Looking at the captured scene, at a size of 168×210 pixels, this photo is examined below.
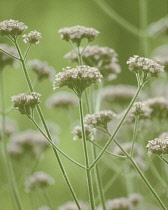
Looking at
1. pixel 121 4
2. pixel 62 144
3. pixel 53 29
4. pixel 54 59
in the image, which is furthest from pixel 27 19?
pixel 62 144

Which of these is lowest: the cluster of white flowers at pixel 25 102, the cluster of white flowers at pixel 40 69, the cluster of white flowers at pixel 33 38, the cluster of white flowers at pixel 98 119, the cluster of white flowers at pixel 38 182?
the cluster of white flowers at pixel 38 182

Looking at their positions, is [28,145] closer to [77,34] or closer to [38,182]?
[38,182]

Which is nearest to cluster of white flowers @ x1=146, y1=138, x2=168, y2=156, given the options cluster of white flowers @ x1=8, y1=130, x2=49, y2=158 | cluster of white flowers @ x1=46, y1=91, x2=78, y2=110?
cluster of white flowers @ x1=8, y1=130, x2=49, y2=158

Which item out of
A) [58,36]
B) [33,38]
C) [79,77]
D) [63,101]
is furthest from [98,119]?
[58,36]

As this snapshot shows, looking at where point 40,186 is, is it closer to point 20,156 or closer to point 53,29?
point 20,156

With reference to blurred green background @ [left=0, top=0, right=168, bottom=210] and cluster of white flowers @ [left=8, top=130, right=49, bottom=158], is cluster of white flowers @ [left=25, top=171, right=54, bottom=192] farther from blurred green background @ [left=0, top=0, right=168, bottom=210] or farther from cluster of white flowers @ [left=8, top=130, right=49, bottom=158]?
blurred green background @ [left=0, top=0, right=168, bottom=210]

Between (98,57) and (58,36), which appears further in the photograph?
(58,36)

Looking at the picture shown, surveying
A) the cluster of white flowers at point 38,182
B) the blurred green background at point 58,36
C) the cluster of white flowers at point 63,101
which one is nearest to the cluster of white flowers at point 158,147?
the cluster of white flowers at point 38,182

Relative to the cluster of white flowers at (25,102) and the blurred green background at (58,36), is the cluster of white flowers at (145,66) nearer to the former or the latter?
the cluster of white flowers at (25,102)
